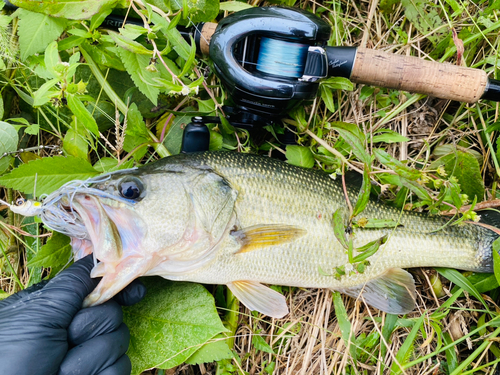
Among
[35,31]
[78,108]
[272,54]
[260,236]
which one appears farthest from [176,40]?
[260,236]

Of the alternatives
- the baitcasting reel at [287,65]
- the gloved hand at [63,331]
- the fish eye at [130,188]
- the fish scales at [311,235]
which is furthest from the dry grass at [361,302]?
the fish eye at [130,188]

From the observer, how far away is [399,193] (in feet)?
8.28

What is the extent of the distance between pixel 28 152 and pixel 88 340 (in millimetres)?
1405

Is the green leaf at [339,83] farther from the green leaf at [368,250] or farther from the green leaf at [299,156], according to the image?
the green leaf at [368,250]

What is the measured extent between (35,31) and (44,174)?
820 mm

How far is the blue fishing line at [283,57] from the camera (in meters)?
2.06

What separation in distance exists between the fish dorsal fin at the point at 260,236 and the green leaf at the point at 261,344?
31.1 inches

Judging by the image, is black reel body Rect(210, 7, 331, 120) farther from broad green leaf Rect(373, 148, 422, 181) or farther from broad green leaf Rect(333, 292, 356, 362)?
broad green leaf Rect(333, 292, 356, 362)

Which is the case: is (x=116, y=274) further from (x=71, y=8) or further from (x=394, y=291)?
(x=394, y=291)

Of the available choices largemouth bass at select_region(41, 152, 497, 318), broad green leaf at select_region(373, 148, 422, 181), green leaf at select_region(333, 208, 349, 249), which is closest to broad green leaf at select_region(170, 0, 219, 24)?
largemouth bass at select_region(41, 152, 497, 318)

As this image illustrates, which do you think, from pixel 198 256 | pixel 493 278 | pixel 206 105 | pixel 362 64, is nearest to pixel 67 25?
pixel 206 105

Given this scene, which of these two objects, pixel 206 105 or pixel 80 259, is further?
pixel 206 105

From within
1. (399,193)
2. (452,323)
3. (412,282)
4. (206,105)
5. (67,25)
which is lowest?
(452,323)

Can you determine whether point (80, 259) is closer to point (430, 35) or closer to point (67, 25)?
point (67, 25)
